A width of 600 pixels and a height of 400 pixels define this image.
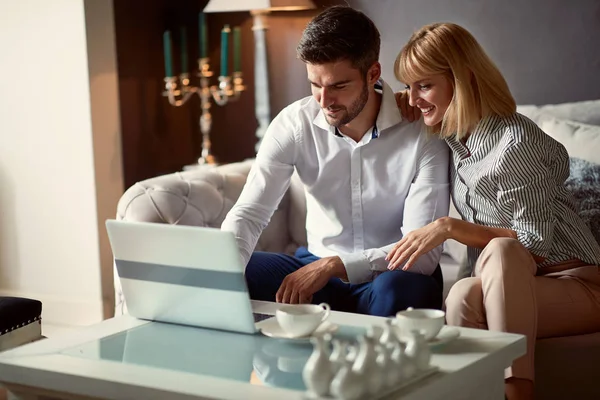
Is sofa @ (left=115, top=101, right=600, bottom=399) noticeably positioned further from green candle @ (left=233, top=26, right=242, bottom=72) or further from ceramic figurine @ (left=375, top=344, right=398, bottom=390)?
ceramic figurine @ (left=375, top=344, right=398, bottom=390)

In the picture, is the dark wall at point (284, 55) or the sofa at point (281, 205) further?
the dark wall at point (284, 55)

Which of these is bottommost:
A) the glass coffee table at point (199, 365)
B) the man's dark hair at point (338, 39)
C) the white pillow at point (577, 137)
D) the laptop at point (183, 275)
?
the glass coffee table at point (199, 365)

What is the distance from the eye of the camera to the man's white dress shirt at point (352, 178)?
2238 mm

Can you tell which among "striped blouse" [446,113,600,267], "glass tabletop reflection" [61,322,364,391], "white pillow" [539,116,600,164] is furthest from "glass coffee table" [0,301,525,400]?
"white pillow" [539,116,600,164]

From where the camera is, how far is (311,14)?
3.45 m

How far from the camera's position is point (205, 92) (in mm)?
3570

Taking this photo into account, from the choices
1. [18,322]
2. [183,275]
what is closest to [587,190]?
[183,275]

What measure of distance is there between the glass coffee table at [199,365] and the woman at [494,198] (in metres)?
0.30

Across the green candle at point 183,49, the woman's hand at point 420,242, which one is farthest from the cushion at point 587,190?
the green candle at point 183,49

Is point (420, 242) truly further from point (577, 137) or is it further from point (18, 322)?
point (18, 322)

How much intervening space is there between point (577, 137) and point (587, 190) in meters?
0.19

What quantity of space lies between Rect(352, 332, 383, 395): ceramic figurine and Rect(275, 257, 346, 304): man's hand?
68 cm

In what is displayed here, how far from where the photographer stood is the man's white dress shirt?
2238 millimetres

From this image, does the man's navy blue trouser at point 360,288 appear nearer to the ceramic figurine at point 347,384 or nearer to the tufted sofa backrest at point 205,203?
the tufted sofa backrest at point 205,203
